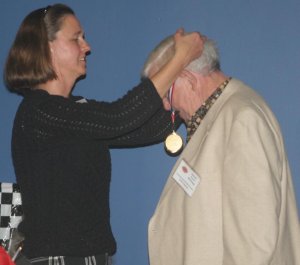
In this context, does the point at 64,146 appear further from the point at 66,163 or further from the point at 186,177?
the point at 186,177

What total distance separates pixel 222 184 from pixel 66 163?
0.47 meters

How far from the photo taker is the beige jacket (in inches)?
52.3

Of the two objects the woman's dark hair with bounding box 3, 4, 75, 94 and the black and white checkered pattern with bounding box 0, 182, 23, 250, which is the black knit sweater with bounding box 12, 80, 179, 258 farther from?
the black and white checkered pattern with bounding box 0, 182, 23, 250

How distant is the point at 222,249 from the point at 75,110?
555 millimetres

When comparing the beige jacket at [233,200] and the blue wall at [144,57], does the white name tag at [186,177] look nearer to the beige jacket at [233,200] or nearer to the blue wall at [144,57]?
the beige jacket at [233,200]

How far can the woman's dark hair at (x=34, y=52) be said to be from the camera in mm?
1676

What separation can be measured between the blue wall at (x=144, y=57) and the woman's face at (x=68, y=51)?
1.43 feet

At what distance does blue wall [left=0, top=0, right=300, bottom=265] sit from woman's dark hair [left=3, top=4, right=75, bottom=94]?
490 millimetres

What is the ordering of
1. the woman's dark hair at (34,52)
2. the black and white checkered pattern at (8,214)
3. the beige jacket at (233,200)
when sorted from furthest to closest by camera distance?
the black and white checkered pattern at (8,214) → the woman's dark hair at (34,52) → the beige jacket at (233,200)

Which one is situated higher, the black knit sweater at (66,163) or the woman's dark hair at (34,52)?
the woman's dark hair at (34,52)

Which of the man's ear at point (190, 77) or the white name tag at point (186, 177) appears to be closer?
the white name tag at point (186, 177)

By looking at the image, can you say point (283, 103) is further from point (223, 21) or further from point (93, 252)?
point (93, 252)

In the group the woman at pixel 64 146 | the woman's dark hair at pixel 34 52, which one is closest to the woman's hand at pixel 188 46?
the woman at pixel 64 146

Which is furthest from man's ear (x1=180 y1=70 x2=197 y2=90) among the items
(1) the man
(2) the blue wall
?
(2) the blue wall
